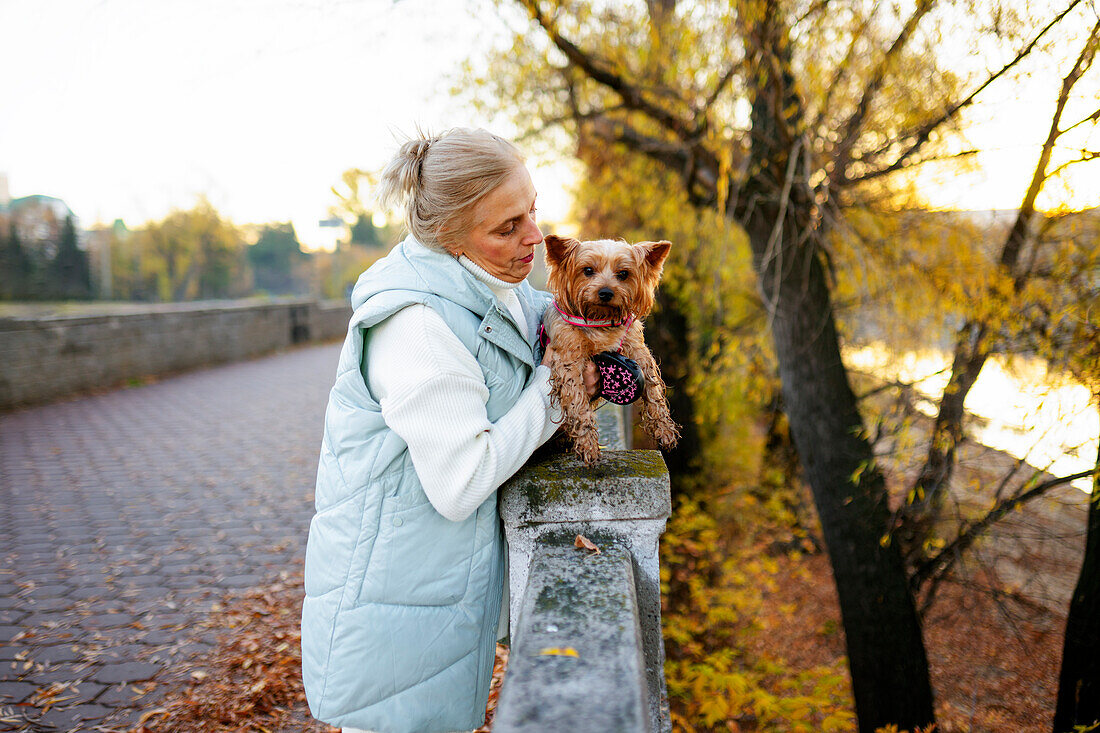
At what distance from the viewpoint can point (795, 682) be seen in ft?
24.4

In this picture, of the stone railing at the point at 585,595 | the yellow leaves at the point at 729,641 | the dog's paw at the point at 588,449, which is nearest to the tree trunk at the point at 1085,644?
the yellow leaves at the point at 729,641

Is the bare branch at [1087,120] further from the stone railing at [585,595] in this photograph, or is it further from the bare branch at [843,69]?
the stone railing at [585,595]

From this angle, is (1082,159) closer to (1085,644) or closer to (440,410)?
(1085,644)

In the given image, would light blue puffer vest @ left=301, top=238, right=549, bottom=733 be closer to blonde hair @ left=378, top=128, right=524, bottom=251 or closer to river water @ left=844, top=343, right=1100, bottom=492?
blonde hair @ left=378, top=128, right=524, bottom=251

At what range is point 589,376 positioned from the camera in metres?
2.18

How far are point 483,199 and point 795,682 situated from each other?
23.8 feet

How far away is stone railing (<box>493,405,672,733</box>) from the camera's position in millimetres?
1309

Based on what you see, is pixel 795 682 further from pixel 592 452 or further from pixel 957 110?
pixel 592 452

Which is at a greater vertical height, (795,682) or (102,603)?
(102,603)

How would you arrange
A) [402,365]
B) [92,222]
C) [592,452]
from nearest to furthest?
1. [402,365]
2. [592,452]
3. [92,222]

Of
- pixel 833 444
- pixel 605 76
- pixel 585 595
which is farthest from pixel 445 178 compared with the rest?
pixel 833 444

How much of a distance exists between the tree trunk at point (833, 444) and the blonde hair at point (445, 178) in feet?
12.8

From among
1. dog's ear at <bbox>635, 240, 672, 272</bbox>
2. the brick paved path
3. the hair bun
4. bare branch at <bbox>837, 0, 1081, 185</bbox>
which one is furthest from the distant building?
dog's ear at <bbox>635, 240, 672, 272</bbox>

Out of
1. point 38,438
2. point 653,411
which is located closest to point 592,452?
point 653,411
